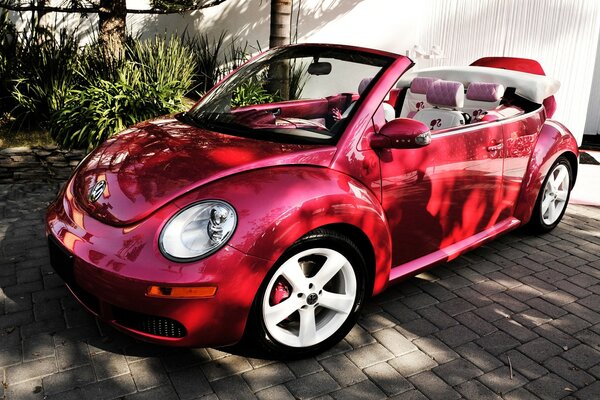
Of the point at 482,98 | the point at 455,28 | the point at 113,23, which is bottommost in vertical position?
the point at 482,98

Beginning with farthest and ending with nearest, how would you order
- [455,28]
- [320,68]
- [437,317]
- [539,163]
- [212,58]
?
1. [455,28]
2. [212,58]
3. [539,163]
4. [320,68]
5. [437,317]

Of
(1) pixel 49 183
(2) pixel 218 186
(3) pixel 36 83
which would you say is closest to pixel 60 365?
(2) pixel 218 186

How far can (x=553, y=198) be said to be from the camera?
16.3 feet

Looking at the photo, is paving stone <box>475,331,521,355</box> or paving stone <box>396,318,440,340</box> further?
paving stone <box>396,318,440,340</box>

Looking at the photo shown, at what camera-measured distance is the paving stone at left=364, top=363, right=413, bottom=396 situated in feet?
9.40

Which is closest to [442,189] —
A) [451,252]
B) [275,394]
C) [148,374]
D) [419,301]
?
[451,252]

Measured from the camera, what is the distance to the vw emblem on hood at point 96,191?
9.85 feet

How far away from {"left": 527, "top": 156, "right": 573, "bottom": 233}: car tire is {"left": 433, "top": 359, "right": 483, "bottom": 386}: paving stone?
2164 millimetres

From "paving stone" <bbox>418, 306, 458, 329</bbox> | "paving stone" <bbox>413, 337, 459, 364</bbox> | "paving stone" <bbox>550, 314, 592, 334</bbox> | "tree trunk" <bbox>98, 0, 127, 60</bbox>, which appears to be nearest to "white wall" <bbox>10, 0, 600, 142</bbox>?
"tree trunk" <bbox>98, 0, 127, 60</bbox>

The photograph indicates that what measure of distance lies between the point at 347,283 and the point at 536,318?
53.6 inches

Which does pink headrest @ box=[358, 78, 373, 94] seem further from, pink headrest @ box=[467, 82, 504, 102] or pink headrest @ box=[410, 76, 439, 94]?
pink headrest @ box=[467, 82, 504, 102]

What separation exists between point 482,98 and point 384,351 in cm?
243

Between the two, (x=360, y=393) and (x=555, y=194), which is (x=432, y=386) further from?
(x=555, y=194)

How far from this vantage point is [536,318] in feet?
12.0
